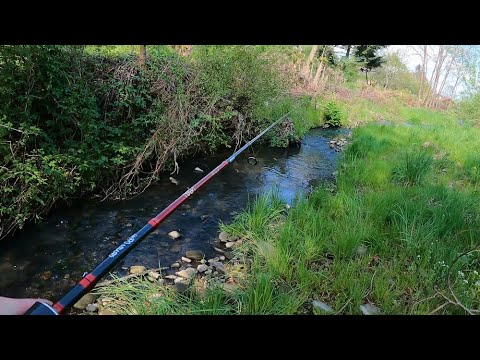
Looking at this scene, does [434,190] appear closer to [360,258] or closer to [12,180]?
[360,258]

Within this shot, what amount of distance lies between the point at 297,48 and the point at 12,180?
14.0 metres

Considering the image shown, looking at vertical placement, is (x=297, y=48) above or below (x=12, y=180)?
above

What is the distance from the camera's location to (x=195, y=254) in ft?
12.5

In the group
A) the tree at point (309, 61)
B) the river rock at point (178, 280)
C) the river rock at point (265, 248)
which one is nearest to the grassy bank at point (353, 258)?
the river rock at point (265, 248)

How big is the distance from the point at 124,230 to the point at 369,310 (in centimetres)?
297

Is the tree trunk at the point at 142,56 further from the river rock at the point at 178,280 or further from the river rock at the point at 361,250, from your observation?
the river rock at the point at 361,250

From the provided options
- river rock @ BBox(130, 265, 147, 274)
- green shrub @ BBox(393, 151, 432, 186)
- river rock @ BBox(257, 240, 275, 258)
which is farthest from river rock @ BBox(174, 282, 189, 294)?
green shrub @ BBox(393, 151, 432, 186)

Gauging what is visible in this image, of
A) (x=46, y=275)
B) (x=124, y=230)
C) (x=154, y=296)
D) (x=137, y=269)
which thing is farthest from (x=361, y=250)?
(x=46, y=275)

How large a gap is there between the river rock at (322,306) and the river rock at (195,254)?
1.48m

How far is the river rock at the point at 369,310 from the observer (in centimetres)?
256

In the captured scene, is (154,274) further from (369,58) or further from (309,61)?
(369,58)

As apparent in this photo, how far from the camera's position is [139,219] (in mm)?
4484

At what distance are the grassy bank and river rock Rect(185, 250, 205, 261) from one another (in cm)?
38

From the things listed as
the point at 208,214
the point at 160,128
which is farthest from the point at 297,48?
the point at 208,214
